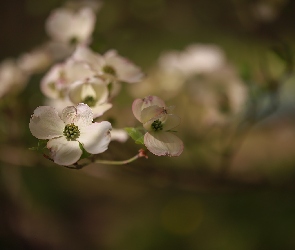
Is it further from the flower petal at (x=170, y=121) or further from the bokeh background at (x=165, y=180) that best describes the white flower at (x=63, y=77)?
the bokeh background at (x=165, y=180)

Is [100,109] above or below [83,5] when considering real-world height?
below

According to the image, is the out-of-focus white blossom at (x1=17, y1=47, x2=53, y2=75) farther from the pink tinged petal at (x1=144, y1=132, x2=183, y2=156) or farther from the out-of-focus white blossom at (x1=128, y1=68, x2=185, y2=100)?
the pink tinged petal at (x1=144, y1=132, x2=183, y2=156)

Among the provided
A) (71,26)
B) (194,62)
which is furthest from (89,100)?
(194,62)

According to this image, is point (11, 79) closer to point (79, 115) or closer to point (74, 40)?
point (74, 40)

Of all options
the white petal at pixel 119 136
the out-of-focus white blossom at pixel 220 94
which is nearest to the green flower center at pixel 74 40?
the white petal at pixel 119 136

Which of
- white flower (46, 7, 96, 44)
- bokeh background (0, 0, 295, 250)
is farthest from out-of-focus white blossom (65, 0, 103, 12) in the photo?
bokeh background (0, 0, 295, 250)
